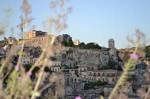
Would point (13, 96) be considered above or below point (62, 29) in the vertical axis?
below

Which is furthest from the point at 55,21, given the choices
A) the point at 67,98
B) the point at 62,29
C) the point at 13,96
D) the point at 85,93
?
the point at 85,93

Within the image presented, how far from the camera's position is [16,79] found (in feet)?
13.8

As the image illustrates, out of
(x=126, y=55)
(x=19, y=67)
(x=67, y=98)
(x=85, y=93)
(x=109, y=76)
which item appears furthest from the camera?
(x=109, y=76)

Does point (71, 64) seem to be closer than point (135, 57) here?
No

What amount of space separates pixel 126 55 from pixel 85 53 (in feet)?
370

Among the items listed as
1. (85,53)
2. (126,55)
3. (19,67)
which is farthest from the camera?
(85,53)

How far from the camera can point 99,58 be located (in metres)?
121

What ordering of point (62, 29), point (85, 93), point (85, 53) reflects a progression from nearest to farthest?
point (62, 29)
point (85, 93)
point (85, 53)

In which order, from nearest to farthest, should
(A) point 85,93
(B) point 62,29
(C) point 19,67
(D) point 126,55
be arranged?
1. (B) point 62,29
2. (C) point 19,67
3. (D) point 126,55
4. (A) point 85,93

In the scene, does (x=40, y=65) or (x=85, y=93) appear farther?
(x=85, y=93)

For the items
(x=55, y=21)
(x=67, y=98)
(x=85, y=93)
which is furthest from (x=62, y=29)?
(x=85, y=93)

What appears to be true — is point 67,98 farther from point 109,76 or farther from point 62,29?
point 62,29

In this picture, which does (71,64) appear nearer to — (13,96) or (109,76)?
(109,76)

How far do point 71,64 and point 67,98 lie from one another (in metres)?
45.6
